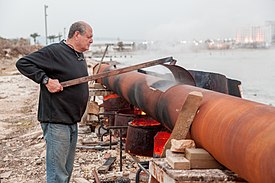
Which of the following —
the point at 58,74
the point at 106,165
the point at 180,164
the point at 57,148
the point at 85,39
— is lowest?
the point at 106,165

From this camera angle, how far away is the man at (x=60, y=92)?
4.02 m

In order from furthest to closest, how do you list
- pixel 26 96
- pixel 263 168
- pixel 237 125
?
pixel 26 96
pixel 237 125
pixel 263 168

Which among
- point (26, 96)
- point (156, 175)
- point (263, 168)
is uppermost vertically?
point (263, 168)

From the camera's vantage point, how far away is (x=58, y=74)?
13.5 feet

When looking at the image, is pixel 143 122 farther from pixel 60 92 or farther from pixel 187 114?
pixel 187 114

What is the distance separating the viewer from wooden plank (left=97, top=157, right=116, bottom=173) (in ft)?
19.9

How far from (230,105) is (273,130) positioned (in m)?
0.69

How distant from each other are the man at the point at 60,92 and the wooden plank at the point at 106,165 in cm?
179

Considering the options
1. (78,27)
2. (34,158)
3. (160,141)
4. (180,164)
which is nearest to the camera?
(180,164)

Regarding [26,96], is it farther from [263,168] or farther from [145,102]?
[263,168]

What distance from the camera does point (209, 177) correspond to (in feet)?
9.98

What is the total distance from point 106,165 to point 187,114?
121 inches

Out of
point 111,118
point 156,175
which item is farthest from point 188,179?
point 111,118

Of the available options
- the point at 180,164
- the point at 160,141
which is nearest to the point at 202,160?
the point at 180,164
